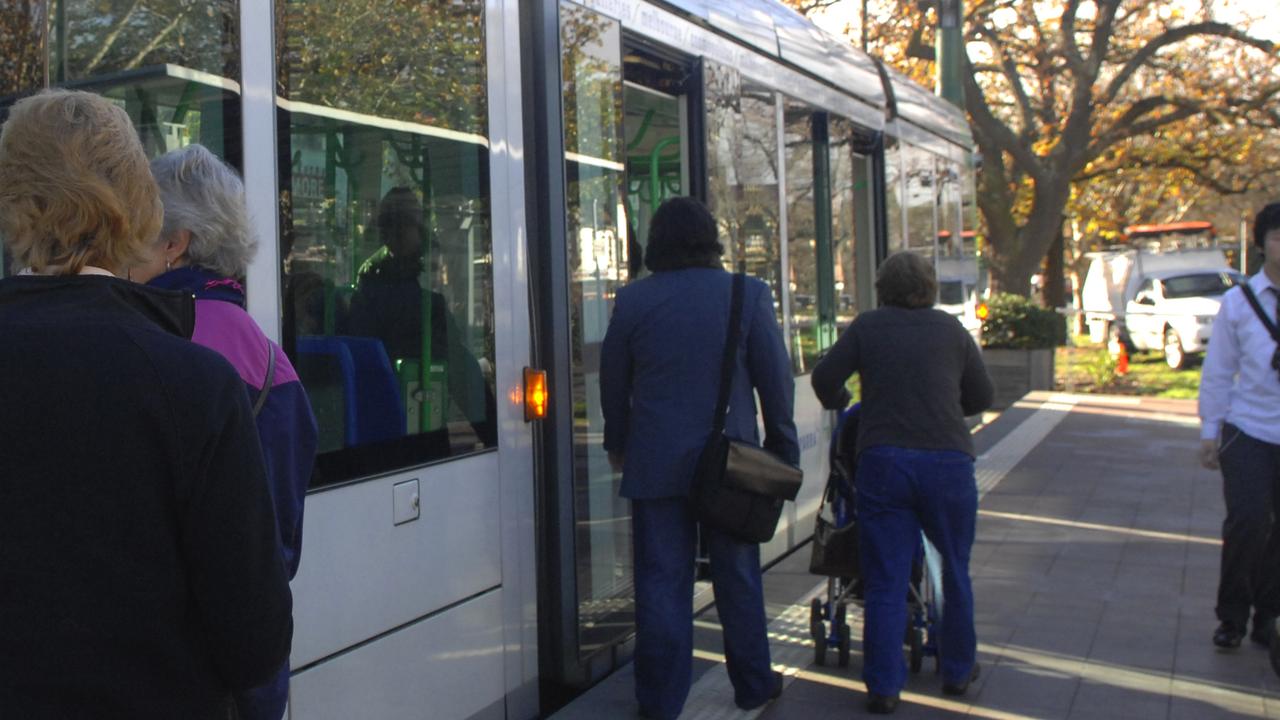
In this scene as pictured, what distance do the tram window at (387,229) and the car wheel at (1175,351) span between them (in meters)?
22.7

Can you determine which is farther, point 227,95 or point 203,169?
Answer: point 227,95

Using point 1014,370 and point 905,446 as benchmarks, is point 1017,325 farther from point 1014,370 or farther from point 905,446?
point 905,446

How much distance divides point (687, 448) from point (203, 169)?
7.65 feet

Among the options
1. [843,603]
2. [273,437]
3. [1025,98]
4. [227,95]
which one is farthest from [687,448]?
[1025,98]

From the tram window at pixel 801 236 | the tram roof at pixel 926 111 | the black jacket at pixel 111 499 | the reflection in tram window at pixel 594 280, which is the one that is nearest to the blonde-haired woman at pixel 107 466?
the black jacket at pixel 111 499

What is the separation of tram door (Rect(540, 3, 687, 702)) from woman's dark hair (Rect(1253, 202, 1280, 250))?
2.36 metres

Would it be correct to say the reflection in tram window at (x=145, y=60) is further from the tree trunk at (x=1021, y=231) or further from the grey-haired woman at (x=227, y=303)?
the tree trunk at (x=1021, y=231)

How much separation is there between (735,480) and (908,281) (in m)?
1.00

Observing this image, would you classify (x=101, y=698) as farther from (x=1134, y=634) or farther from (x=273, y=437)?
(x=1134, y=634)

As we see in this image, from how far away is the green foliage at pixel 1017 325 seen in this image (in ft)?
58.1

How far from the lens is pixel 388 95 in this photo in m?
3.58

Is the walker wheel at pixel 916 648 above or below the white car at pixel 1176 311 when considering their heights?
below

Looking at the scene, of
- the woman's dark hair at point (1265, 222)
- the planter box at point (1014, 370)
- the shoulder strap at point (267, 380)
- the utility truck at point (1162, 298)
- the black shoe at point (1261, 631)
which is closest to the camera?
the shoulder strap at point (267, 380)

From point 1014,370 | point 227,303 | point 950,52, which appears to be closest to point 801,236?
point 227,303
